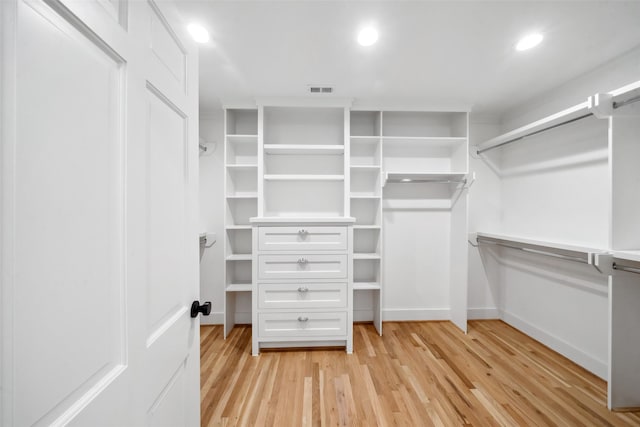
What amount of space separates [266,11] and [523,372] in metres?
3.03

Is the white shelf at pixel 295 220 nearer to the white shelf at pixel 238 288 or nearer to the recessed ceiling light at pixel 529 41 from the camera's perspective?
the white shelf at pixel 238 288

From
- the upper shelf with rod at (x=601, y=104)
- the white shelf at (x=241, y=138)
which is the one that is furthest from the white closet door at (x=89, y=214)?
the upper shelf with rod at (x=601, y=104)

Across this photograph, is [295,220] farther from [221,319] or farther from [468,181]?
[468,181]

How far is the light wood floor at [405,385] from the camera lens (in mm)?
1559

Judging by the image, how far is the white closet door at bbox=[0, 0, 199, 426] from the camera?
346mm

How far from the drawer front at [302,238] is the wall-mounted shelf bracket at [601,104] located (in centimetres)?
179

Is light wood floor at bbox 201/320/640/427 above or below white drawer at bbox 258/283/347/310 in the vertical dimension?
below

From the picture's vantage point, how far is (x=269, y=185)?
2793 mm

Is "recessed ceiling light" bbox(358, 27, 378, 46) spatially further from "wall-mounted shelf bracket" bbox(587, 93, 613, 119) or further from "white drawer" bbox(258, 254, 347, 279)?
"white drawer" bbox(258, 254, 347, 279)

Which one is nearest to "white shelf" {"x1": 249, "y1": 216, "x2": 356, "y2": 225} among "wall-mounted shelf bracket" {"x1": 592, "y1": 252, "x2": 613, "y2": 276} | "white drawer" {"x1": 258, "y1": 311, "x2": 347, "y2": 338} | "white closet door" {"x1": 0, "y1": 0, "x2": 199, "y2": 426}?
"white drawer" {"x1": 258, "y1": 311, "x2": 347, "y2": 338}

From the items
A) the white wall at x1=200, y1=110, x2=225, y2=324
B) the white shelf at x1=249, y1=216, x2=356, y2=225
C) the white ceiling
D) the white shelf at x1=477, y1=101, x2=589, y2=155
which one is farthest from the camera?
the white wall at x1=200, y1=110, x2=225, y2=324

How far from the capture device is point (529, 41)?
5.46ft

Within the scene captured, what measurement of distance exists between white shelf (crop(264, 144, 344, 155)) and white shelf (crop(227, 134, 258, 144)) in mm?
169

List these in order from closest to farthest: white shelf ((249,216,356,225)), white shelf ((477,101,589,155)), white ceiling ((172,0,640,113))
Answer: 1. white ceiling ((172,0,640,113))
2. white shelf ((477,101,589,155))
3. white shelf ((249,216,356,225))
